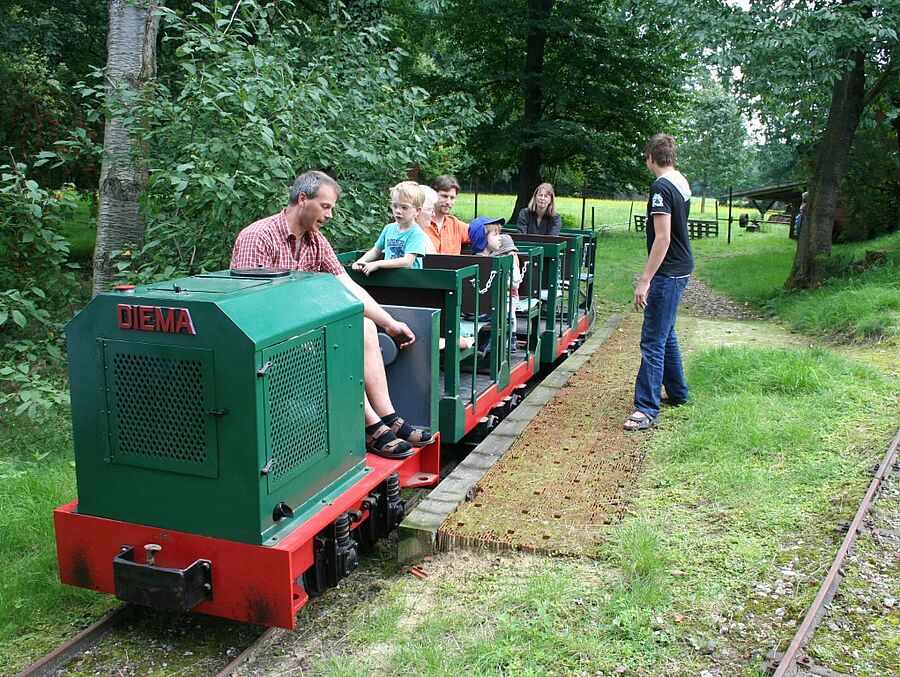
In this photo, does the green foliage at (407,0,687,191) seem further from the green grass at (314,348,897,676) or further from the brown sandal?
the brown sandal

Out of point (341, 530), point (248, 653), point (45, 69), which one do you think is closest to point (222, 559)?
point (248, 653)

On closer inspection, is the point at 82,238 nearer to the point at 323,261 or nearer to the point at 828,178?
the point at 828,178

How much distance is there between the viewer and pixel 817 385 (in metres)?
6.37

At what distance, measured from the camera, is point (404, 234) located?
17.5 feet

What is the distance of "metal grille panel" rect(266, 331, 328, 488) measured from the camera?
326 centimetres

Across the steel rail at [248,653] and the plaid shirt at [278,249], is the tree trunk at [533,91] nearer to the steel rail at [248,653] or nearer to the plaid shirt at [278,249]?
the plaid shirt at [278,249]

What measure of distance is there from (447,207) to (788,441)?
3.13 metres

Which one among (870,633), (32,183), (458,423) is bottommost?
(870,633)

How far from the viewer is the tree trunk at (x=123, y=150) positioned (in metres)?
6.45

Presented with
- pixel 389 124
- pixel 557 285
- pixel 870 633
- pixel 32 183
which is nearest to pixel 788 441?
pixel 870 633

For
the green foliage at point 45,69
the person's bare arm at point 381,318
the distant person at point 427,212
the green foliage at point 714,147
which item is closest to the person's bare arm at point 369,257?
the distant person at point 427,212

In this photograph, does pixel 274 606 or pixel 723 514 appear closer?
pixel 274 606

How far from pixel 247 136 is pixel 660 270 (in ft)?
10.0

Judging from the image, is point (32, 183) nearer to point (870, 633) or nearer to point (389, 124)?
point (389, 124)
